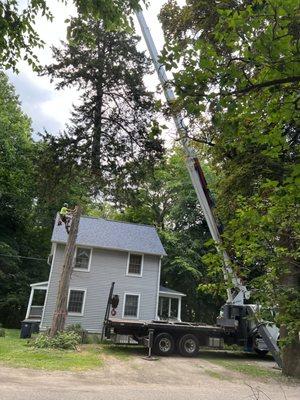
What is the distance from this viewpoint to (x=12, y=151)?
95.1 ft

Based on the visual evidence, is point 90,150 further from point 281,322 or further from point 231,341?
point 231,341

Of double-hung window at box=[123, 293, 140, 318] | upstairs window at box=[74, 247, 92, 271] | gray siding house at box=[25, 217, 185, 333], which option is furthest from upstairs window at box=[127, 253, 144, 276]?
upstairs window at box=[74, 247, 92, 271]

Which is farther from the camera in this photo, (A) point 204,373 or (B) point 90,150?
(A) point 204,373

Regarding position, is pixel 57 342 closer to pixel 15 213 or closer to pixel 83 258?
pixel 83 258

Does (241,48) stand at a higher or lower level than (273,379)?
higher

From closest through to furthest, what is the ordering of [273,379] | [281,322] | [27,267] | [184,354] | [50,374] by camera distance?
[281,322] → [50,374] → [273,379] → [184,354] → [27,267]

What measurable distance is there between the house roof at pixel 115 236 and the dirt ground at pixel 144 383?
1023 cm

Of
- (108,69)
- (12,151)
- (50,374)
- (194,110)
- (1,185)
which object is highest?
(12,151)

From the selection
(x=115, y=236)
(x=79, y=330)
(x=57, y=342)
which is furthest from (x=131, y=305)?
(x=57, y=342)

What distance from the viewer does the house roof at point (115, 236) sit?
23.4 metres

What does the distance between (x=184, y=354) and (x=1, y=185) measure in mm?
20740

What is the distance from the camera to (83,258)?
23.4 metres

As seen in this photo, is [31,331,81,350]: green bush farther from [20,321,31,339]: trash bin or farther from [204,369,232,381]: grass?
[204,369,232,381]: grass

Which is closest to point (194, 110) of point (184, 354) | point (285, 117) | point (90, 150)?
point (285, 117)
